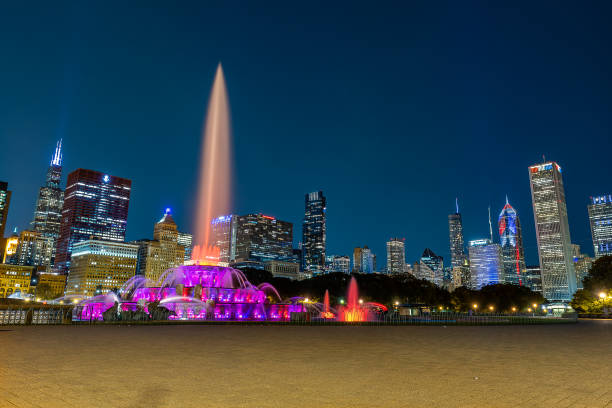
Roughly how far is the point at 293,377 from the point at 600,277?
7946 cm

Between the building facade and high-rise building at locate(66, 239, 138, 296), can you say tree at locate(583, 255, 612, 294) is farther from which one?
the building facade

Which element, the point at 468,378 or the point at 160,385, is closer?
the point at 160,385

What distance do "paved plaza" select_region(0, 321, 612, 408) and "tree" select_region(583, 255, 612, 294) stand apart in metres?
64.6

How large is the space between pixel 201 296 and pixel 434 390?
133 feet

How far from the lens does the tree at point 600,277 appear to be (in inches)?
2667

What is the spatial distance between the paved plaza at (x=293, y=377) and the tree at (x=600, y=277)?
212 ft

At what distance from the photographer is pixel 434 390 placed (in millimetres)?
8414

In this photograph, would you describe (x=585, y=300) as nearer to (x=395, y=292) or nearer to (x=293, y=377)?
(x=395, y=292)

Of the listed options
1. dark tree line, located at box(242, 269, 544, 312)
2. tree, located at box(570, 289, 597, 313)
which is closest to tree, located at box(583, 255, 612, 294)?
tree, located at box(570, 289, 597, 313)

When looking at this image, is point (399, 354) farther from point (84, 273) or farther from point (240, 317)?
point (84, 273)

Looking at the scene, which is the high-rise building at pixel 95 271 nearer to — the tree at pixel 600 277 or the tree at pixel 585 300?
the tree at pixel 585 300

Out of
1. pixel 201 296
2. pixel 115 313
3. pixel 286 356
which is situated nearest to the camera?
pixel 286 356

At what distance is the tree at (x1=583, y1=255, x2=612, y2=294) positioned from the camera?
67.8 m

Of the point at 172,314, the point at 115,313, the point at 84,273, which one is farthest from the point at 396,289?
the point at 84,273
